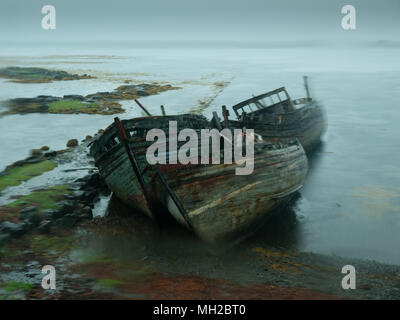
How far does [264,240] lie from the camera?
11094 millimetres

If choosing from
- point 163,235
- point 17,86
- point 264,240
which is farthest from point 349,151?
point 17,86

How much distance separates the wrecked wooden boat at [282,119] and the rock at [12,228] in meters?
12.0

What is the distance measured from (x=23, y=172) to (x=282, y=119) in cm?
1362

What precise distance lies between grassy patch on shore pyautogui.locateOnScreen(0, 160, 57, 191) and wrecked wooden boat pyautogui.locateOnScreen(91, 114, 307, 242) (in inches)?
206

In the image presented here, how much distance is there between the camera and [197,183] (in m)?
9.60

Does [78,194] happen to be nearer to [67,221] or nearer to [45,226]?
[67,221]

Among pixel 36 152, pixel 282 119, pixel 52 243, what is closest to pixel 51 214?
pixel 52 243

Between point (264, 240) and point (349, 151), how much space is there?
16175 millimetres

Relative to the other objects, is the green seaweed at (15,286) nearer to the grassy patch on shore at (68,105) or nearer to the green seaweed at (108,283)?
the green seaweed at (108,283)

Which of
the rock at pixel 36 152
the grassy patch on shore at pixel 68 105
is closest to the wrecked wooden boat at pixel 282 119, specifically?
the rock at pixel 36 152

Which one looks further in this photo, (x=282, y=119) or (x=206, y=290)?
(x=282, y=119)

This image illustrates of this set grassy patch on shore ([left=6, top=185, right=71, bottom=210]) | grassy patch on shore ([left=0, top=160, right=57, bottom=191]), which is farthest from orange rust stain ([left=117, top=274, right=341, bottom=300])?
grassy patch on shore ([left=0, top=160, right=57, bottom=191])

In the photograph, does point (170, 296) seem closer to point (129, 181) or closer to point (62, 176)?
point (129, 181)

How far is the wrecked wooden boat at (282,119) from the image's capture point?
60.3 ft
